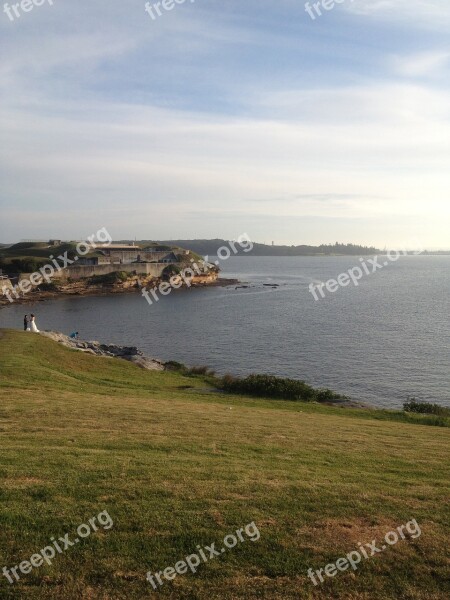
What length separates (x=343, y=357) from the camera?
152 ft

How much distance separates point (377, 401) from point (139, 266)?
102 m

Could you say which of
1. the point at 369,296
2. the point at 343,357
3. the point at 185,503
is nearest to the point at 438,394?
the point at 343,357

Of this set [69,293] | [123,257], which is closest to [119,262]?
[123,257]

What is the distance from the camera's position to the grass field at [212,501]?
716 cm

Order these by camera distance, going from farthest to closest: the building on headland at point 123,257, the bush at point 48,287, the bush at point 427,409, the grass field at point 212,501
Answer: the building on headland at point 123,257, the bush at point 48,287, the bush at point 427,409, the grass field at point 212,501

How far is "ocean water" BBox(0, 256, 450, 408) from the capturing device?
131 ft

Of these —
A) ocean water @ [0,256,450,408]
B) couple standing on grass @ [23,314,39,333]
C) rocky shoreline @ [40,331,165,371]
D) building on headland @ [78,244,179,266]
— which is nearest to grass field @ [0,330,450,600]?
rocky shoreline @ [40,331,165,371]

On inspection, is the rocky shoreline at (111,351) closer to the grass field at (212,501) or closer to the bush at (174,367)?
the bush at (174,367)

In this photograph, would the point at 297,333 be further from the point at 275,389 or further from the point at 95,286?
the point at 95,286

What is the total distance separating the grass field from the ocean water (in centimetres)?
2116

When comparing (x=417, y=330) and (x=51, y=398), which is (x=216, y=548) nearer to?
(x=51, y=398)

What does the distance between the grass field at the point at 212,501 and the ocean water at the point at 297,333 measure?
21.2 m

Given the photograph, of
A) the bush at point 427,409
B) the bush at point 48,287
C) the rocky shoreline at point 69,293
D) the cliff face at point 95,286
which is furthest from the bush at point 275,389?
the bush at point 48,287

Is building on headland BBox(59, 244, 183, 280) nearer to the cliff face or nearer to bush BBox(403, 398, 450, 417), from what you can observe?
the cliff face
